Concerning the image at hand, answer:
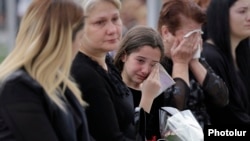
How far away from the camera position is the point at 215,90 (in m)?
4.40

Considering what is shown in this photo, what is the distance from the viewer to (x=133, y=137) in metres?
3.65

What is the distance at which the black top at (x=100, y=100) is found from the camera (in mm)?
3479

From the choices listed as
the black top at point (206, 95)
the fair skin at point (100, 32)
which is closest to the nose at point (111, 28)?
the fair skin at point (100, 32)

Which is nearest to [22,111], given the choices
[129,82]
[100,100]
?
[100,100]

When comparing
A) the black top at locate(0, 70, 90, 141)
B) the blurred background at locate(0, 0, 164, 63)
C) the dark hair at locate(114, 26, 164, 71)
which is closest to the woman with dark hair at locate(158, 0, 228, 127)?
the dark hair at locate(114, 26, 164, 71)

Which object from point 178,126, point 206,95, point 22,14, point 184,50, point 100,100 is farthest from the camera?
point 22,14

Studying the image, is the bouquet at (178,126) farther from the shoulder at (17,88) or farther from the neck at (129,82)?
the shoulder at (17,88)

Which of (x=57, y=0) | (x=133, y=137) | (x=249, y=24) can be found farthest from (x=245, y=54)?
(x=57, y=0)

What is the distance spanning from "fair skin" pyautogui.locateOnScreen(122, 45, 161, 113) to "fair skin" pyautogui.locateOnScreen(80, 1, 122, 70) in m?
0.36

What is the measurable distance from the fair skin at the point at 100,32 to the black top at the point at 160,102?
1.51 feet

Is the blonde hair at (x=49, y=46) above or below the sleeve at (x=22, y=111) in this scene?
above

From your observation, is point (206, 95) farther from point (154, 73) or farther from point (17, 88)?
point (17, 88)

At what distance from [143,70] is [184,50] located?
0.46 m

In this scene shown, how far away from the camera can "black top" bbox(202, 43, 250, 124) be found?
4.61m
